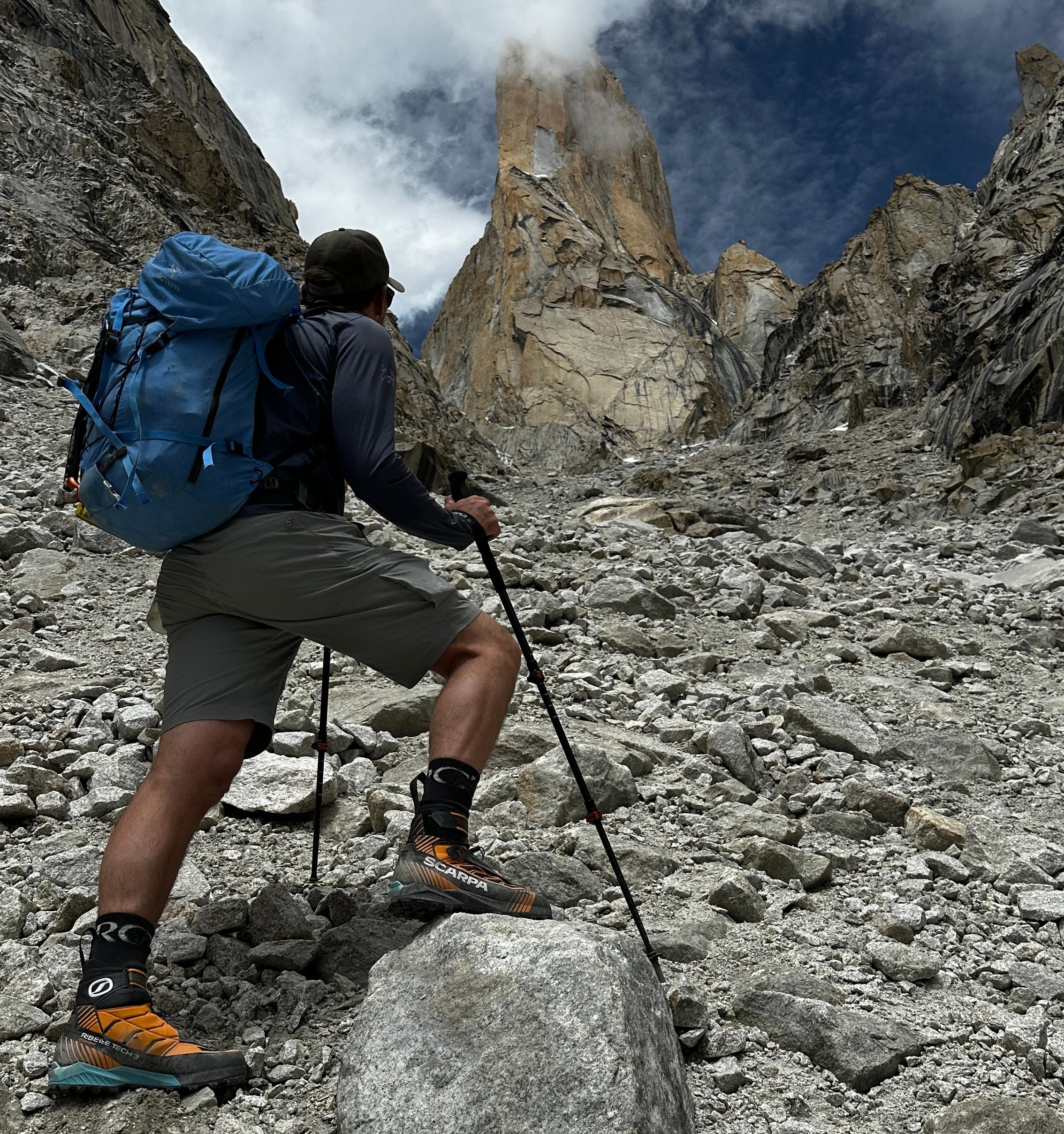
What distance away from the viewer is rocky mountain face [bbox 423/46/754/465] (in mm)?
67438

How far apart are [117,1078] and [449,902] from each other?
33.5 inches

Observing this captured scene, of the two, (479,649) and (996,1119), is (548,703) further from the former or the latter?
(996,1119)

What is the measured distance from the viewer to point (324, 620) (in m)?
2.53

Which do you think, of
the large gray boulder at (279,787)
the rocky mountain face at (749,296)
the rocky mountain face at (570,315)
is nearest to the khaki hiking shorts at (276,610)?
the large gray boulder at (279,787)

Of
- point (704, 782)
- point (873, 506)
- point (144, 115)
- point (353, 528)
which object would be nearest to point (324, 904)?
point (353, 528)

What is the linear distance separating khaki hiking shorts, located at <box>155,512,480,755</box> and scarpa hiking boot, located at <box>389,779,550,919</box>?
19.2 inches

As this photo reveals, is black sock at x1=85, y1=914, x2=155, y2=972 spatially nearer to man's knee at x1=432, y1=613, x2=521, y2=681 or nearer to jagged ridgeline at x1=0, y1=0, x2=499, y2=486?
man's knee at x1=432, y1=613, x2=521, y2=681

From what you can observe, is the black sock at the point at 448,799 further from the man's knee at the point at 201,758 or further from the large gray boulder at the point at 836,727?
the large gray boulder at the point at 836,727

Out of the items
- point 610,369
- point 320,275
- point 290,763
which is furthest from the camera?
point 610,369

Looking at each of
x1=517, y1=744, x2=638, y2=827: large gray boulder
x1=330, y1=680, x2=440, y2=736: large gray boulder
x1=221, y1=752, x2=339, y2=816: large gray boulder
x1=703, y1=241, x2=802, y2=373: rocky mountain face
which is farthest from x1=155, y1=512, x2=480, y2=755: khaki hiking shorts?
x1=703, y1=241, x2=802, y2=373: rocky mountain face

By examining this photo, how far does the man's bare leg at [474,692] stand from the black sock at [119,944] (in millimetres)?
847

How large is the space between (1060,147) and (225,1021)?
40.7 m

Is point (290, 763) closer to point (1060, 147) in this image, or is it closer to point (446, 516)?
point (446, 516)

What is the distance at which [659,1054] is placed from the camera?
2051 millimetres
